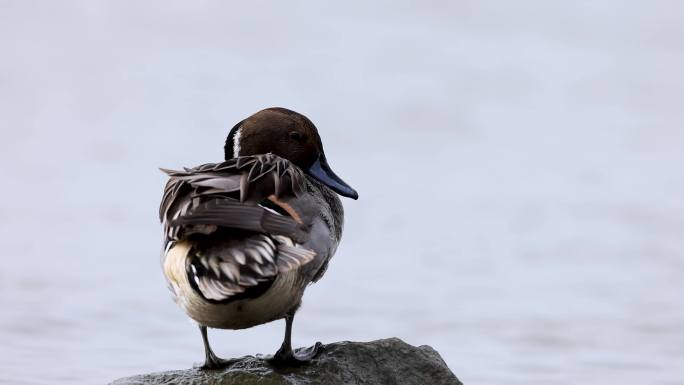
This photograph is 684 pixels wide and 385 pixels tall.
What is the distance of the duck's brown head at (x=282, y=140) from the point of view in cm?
780

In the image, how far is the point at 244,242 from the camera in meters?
5.98

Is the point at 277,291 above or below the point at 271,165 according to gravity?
below

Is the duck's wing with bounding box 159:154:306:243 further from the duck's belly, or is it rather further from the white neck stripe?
the white neck stripe

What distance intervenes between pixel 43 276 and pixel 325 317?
237 cm

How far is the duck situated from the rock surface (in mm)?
115

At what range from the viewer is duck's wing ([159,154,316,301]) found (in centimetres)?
588

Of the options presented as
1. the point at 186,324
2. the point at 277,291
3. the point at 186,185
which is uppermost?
the point at 186,324

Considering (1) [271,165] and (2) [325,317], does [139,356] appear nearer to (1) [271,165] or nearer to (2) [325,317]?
(2) [325,317]

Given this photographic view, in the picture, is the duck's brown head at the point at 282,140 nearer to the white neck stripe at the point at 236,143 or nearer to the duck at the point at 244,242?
the white neck stripe at the point at 236,143

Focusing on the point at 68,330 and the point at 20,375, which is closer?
the point at 20,375

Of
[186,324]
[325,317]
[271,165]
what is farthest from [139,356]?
[271,165]

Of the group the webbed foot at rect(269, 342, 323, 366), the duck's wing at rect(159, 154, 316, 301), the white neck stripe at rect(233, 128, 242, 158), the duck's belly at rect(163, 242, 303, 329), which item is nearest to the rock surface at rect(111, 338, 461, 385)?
the webbed foot at rect(269, 342, 323, 366)

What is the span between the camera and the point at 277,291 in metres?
6.23

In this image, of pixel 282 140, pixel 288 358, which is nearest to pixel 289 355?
pixel 288 358
